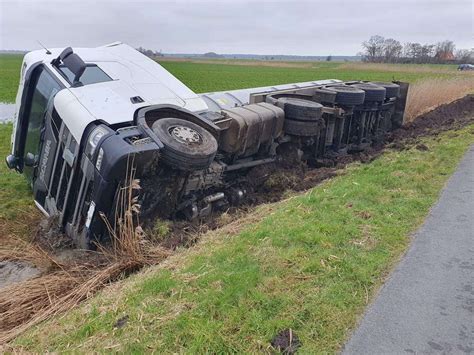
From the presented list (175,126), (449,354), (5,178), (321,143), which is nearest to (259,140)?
(175,126)

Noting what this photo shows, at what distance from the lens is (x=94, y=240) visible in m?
5.07

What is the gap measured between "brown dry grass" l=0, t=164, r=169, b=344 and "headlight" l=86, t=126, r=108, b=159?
0.56 m

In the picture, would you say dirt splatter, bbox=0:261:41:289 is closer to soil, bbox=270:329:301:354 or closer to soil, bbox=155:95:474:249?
soil, bbox=155:95:474:249

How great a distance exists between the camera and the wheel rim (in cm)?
528

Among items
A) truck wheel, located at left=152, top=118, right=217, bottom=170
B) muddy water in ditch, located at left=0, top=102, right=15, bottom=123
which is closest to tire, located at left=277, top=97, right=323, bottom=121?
truck wheel, located at left=152, top=118, right=217, bottom=170

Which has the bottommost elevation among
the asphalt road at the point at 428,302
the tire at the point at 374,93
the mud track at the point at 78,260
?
the mud track at the point at 78,260

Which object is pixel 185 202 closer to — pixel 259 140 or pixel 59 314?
pixel 259 140

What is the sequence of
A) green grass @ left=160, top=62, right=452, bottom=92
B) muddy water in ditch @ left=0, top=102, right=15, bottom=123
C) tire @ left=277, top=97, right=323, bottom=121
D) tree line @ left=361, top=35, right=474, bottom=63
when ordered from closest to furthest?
tire @ left=277, top=97, right=323, bottom=121 < muddy water in ditch @ left=0, top=102, right=15, bottom=123 < green grass @ left=160, top=62, right=452, bottom=92 < tree line @ left=361, top=35, right=474, bottom=63

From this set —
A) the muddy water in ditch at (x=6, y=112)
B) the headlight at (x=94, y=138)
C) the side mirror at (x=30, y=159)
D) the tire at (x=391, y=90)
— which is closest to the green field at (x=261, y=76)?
the muddy water in ditch at (x=6, y=112)

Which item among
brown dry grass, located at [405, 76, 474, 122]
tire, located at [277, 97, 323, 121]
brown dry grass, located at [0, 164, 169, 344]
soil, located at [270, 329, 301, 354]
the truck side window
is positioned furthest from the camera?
brown dry grass, located at [405, 76, 474, 122]

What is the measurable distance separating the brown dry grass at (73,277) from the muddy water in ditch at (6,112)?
13.4m

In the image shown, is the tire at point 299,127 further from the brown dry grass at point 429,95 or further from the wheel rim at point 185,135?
the brown dry grass at point 429,95

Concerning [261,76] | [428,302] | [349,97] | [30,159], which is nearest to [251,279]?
[428,302]

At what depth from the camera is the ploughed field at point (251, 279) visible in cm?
300
